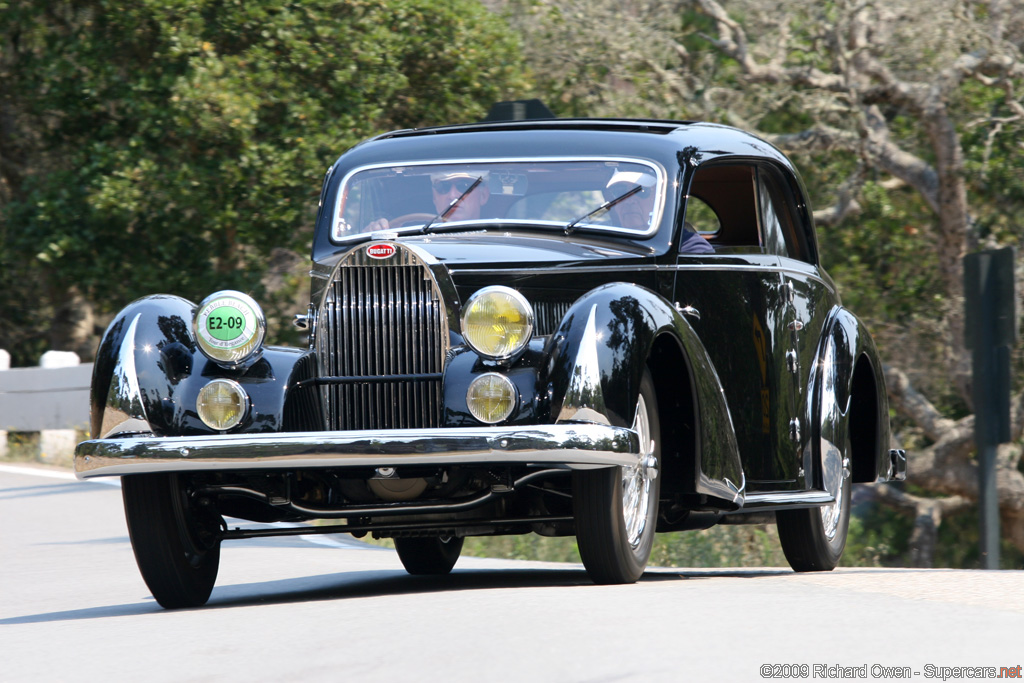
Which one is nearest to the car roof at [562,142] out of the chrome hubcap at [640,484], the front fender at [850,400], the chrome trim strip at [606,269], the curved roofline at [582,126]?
the curved roofline at [582,126]

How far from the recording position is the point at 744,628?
4.45 m

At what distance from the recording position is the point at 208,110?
57.9 feet

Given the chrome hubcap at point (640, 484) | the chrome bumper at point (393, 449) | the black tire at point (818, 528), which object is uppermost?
the chrome bumper at point (393, 449)

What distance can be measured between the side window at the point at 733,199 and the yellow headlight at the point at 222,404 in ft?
9.20

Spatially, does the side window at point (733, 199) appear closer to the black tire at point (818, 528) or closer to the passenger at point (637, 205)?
the passenger at point (637, 205)

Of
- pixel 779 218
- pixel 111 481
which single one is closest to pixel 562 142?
pixel 779 218

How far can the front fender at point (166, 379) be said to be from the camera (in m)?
5.74

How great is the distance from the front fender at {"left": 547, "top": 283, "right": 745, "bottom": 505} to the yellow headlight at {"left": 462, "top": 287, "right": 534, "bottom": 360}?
128 mm

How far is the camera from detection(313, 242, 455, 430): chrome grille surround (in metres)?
5.93

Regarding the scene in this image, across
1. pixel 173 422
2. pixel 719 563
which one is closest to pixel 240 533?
pixel 173 422

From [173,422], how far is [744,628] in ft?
7.99

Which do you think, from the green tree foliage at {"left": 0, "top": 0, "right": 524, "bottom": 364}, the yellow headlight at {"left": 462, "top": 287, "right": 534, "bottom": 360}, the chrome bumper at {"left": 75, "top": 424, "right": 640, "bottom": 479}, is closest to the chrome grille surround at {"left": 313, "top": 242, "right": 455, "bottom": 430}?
the yellow headlight at {"left": 462, "top": 287, "right": 534, "bottom": 360}

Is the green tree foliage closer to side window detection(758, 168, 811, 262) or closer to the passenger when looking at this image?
side window detection(758, 168, 811, 262)

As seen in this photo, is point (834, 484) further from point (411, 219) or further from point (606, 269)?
point (411, 219)
